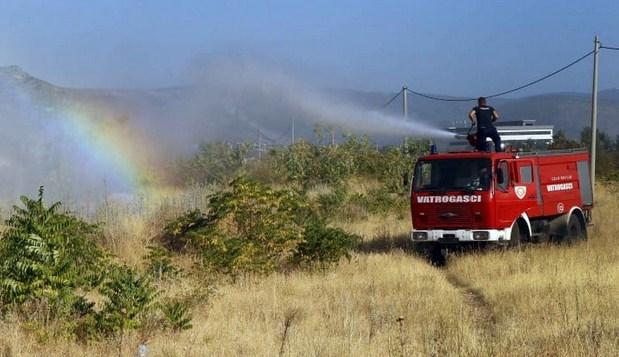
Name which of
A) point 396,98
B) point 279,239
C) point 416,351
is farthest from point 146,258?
point 396,98

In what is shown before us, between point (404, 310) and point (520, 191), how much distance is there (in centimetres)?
745

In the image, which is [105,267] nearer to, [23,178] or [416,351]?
[416,351]

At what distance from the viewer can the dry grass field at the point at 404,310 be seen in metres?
8.60

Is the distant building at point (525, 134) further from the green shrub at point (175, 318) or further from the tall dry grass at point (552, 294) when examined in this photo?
the green shrub at point (175, 318)

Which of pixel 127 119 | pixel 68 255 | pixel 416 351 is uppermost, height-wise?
pixel 127 119

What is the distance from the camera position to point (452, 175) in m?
17.8

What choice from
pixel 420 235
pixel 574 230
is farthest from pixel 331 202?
pixel 420 235

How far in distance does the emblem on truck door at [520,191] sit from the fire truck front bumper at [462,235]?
84 centimetres

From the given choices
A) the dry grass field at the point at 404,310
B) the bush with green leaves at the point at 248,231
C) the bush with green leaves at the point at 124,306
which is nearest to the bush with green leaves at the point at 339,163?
the bush with green leaves at the point at 248,231

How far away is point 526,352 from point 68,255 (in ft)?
16.7

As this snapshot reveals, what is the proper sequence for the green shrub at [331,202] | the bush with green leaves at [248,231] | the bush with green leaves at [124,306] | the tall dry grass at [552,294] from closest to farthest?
1. the tall dry grass at [552,294]
2. the bush with green leaves at [124,306]
3. the bush with green leaves at [248,231]
4. the green shrub at [331,202]

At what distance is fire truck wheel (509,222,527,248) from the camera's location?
17.7 meters

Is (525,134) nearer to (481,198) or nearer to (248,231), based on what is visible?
(481,198)

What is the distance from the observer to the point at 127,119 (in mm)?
34844
